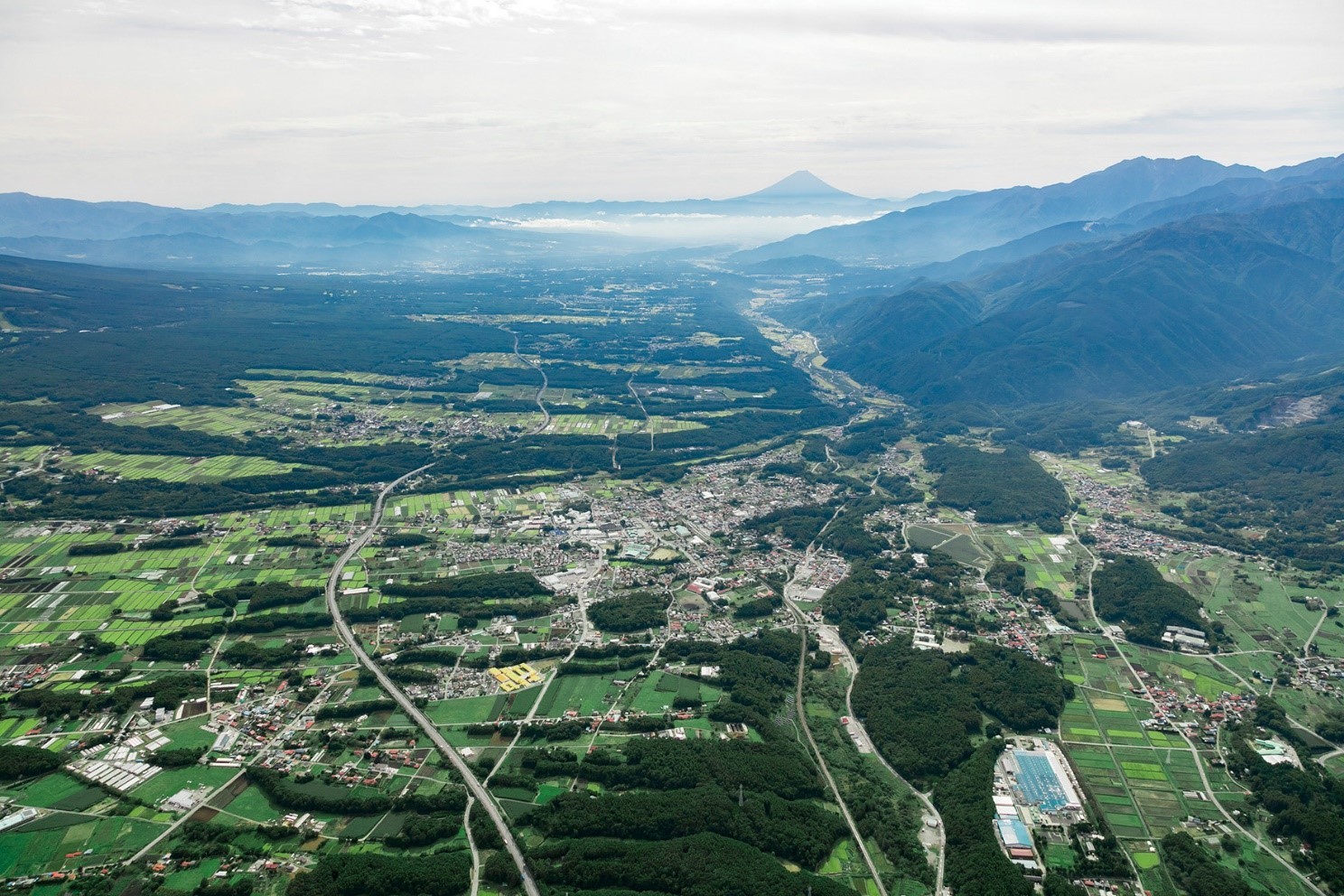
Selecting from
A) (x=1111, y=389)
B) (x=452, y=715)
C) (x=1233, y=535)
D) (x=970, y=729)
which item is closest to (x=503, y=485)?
(x=452, y=715)

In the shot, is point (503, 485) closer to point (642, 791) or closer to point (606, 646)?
point (606, 646)

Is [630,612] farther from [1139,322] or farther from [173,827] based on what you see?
[1139,322]

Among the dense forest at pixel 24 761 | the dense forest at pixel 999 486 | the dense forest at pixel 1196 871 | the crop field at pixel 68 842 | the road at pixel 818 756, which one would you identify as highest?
the dense forest at pixel 24 761

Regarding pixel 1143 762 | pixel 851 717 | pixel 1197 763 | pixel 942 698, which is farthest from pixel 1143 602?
pixel 851 717

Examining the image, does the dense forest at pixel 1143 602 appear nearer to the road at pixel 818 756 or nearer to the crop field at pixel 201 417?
the road at pixel 818 756

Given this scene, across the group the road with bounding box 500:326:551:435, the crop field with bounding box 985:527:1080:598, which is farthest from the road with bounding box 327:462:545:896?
the crop field with bounding box 985:527:1080:598

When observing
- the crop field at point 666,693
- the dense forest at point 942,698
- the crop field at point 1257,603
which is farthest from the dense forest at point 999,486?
the crop field at point 666,693
